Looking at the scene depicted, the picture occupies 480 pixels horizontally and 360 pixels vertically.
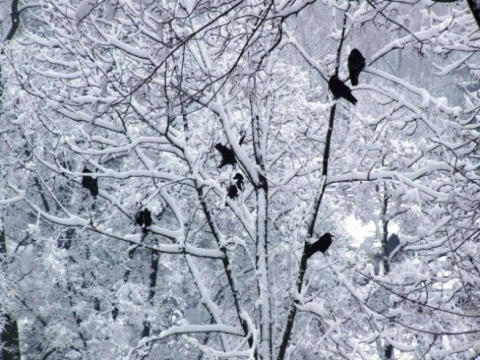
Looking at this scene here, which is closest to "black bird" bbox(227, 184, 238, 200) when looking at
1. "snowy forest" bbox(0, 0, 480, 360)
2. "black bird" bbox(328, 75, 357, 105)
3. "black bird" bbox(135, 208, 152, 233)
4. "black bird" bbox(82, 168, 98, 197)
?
"snowy forest" bbox(0, 0, 480, 360)

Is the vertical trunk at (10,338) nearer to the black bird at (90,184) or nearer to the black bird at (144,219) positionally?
the black bird at (90,184)

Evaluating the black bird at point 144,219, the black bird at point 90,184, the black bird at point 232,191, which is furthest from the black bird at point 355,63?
the black bird at point 90,184

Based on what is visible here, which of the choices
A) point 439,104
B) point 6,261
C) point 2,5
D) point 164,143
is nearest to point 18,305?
point 6,261

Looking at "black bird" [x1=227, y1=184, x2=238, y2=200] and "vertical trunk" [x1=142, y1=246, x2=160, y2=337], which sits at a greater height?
"vertical trunk" [x1=142, y1=246, x2=160, y2=337]

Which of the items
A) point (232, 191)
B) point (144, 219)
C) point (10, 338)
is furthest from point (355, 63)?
point (10, 338)

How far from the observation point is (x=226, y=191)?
174 inches

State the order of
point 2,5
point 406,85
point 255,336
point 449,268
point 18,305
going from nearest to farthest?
1. point 406,85
2. point 255,336
3. point 449,268
4. point 18,305
5. point 2,5

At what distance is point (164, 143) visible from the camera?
15.0 ft

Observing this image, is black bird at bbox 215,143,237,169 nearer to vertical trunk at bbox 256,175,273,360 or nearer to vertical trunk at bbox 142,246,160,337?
vertical trunk at bbox 256,175,273,360

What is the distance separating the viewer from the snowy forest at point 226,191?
13.5 feet

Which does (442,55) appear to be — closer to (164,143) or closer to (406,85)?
(406,85)

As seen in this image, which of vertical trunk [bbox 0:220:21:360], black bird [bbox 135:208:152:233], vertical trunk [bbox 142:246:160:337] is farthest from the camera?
vertical trunk [bbox 142:246:160:337]

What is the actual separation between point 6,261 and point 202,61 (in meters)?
8.97

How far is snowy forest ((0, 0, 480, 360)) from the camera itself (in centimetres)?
410
